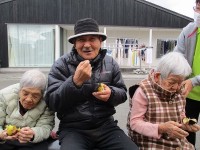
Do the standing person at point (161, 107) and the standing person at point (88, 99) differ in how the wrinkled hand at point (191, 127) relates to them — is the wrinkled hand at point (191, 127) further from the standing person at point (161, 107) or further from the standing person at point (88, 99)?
the standing person at point (88, 99)

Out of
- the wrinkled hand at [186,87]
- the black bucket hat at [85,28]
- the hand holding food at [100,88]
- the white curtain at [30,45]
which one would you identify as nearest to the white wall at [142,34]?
the white curtain at [30,45]

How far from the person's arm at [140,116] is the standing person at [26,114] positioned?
0.71m

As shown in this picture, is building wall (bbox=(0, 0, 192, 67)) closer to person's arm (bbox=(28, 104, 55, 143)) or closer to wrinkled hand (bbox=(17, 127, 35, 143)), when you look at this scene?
person's arm (bbox=(28, 104, 55, 143))

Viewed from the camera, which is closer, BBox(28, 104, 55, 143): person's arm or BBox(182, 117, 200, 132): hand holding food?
BBox(182, 117, 200, 132): hand holding food

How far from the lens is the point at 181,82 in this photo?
84.9 inches

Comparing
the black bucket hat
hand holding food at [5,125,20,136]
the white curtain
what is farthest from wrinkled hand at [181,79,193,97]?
the white curtain

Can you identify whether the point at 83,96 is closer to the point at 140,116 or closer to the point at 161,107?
the point at 140,116

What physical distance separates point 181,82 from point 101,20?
54.9 ft

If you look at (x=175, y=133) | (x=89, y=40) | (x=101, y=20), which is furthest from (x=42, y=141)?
(x=101, y=20)

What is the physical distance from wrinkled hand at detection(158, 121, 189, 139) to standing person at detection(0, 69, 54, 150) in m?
0.93

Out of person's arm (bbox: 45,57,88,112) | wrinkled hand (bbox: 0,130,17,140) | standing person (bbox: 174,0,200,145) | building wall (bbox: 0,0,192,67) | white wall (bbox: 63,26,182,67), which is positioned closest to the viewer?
person's arm (bbox: 45,57,88,112)

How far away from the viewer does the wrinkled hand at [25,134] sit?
2.09 meters

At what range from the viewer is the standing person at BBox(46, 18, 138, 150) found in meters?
2.10

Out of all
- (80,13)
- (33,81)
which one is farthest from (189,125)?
(80,13)
